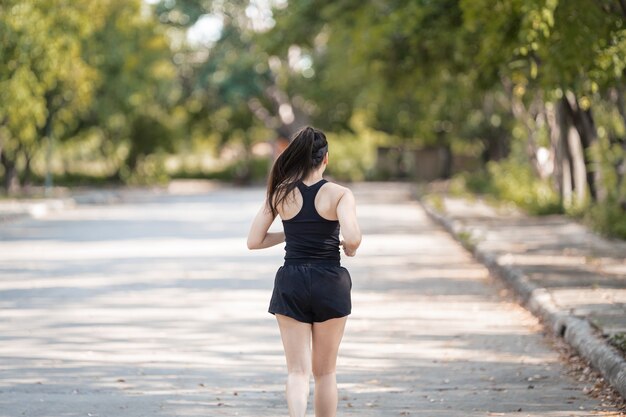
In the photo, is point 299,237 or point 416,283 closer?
point 299,237

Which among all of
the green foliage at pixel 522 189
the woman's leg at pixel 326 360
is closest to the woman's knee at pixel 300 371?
the woman's leg at pixel 326 360

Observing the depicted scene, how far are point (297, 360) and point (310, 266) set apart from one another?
47 cm

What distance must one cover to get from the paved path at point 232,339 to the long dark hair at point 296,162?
201cm

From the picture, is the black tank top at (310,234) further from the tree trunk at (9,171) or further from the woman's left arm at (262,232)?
the tree trunk at (9,171)

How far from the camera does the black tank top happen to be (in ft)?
22.7

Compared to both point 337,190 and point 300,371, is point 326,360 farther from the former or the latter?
point 337,190

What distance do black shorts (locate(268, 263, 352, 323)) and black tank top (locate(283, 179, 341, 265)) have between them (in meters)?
0.04

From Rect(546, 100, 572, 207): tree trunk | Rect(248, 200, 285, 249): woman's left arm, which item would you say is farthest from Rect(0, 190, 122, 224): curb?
Rect(248, 200, 285, 249): woman's left arm

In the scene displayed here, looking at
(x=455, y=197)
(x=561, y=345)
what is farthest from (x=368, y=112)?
(x=561, y=345)

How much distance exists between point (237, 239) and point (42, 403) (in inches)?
674

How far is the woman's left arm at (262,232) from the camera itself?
712 centimetres

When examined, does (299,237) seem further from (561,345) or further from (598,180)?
(598,180)

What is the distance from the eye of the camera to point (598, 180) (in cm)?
2780

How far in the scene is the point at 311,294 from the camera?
22.5 ft
